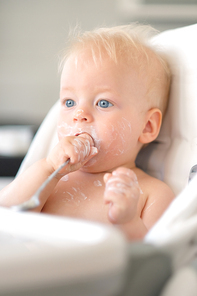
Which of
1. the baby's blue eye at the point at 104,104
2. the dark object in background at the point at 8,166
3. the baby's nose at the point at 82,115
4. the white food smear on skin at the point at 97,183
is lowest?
the dark object in background at the point at 8,166

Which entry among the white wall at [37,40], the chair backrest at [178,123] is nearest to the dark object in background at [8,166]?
the chair backrest at [178,123]

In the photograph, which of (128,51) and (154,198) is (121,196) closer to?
(154,198)

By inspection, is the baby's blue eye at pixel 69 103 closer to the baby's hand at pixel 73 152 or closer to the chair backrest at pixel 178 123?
the baby's hand at pixel 73 152

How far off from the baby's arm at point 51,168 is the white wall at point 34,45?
149 centimetres

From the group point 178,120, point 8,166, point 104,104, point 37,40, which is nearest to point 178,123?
point 178,120

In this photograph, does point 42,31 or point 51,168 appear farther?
point 42,31

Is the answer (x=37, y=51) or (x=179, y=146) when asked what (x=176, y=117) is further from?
(x=37, y=51)

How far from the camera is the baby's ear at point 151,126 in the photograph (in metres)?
0.74

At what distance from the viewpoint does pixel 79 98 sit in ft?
2.25

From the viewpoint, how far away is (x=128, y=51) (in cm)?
71

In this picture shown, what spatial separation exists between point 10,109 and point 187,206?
1.91m

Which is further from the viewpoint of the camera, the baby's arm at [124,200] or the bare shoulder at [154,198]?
the bare shoulder at [154,198]

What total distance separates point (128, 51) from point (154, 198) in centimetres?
32

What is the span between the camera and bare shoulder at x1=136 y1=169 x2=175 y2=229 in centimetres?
A: 60
